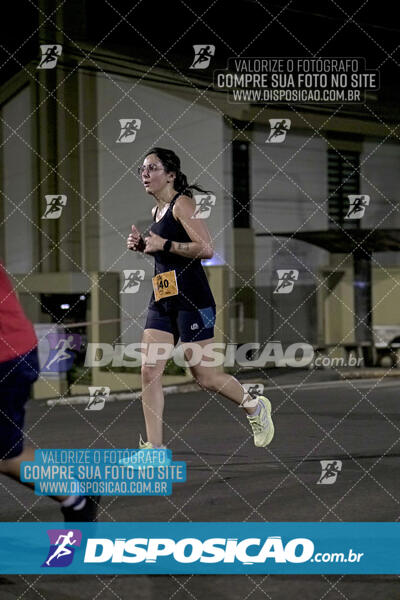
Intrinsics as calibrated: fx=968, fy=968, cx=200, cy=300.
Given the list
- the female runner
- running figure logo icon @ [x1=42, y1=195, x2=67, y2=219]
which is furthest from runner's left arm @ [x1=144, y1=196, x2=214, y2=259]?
running figure logo icon @ [x1=42, y1=195, x2=67, y2=219]

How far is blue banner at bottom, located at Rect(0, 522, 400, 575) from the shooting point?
4129mm

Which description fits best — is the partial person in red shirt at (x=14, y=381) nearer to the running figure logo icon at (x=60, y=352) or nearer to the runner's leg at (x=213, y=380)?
the runner's leg at (x=213, y=380)

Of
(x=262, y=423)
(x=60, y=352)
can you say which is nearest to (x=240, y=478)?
(x=262, y=423)

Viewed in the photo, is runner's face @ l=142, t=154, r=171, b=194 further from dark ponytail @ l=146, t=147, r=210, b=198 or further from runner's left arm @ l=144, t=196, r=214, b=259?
runner's left arm @ l=144, t=196, r=214, b=259

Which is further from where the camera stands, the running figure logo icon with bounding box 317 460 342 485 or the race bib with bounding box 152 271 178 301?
the running figure logo icon with bounding box 317 460 342 485

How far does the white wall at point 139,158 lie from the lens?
16.9 meters

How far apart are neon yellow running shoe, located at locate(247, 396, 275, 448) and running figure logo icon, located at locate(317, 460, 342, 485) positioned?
0.42m

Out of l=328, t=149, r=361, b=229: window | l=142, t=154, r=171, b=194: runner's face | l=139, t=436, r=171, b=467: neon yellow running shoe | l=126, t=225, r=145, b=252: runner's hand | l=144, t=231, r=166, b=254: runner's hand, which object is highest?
l=328, t=149, r=361, b=229: window

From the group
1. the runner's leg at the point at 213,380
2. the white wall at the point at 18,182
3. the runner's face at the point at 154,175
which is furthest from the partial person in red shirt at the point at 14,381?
the white wall at the point at 18,182

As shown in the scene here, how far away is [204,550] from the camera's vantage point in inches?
170

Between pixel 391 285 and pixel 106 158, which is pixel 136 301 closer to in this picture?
pixel 106 158

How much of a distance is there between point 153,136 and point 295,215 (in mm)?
3229

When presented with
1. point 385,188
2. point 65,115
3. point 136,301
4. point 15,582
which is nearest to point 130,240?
point 15,582

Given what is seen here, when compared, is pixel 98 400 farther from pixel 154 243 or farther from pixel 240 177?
pixel 240 177
